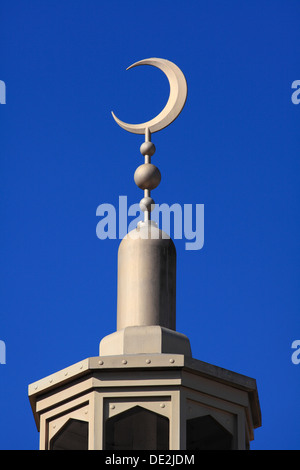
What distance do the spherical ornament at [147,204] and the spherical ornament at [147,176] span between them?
0.89ft

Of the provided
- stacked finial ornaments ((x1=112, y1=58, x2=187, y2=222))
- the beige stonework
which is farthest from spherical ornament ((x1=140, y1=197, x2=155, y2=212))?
the beige stonework

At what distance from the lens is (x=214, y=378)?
38156mm

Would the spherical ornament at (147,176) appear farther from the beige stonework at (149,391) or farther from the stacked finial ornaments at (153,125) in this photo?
the beige stonework at (149,391)

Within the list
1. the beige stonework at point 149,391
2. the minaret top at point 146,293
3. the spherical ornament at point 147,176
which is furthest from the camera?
the spherical ornament at point 147,176

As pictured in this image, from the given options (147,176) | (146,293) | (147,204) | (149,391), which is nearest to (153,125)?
(147,176)

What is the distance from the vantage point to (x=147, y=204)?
40406mm

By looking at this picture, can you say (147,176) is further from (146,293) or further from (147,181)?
(146,293)

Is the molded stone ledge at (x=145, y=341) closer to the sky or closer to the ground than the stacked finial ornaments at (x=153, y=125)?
closer to the ground

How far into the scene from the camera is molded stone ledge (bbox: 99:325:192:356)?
38.2 meters

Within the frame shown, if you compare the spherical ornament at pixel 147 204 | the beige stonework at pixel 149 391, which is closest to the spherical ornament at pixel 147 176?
the spherical ornament at pixel 147 204

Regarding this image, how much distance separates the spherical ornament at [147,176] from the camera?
40500mm

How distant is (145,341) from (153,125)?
5161 mm
